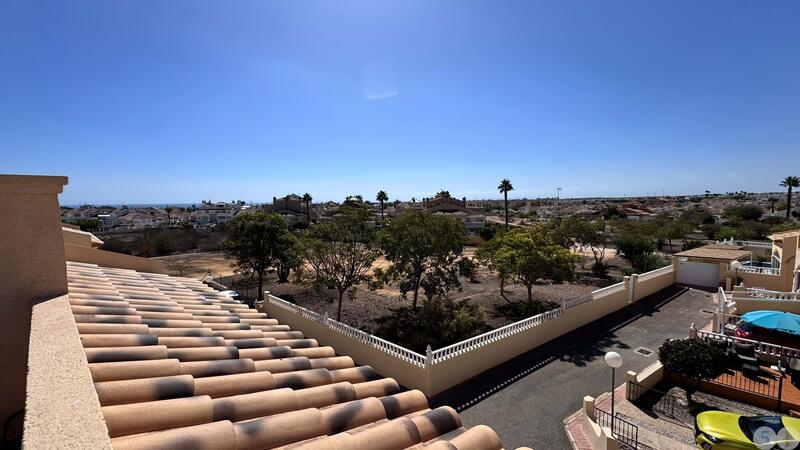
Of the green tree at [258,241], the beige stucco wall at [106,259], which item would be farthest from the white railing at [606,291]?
the beige stucco wall at [106,259]

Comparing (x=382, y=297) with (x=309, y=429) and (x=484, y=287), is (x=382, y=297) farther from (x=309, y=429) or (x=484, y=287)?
(x=309, y=429)

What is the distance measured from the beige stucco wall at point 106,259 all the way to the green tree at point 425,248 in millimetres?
9733

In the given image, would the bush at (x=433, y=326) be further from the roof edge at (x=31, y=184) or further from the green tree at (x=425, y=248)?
the roof edge at (x=31, y=184)

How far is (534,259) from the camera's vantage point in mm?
17047

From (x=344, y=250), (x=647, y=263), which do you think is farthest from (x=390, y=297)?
(x=647, y=263)

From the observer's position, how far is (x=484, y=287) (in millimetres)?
25250

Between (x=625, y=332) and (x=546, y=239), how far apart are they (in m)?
A: 5.34

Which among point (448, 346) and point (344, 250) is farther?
point (344, 250)

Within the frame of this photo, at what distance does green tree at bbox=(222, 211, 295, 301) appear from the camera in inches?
926

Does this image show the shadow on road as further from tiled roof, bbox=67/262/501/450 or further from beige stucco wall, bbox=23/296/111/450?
beige stucco wall, bbox=23/296/111/450

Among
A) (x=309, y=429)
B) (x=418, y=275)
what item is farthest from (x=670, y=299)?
(x=309, y=429)

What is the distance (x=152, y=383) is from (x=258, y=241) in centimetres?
2142

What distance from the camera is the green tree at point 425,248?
1745 centimetres

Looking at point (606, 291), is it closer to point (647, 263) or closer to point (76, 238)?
point (647, 263)
